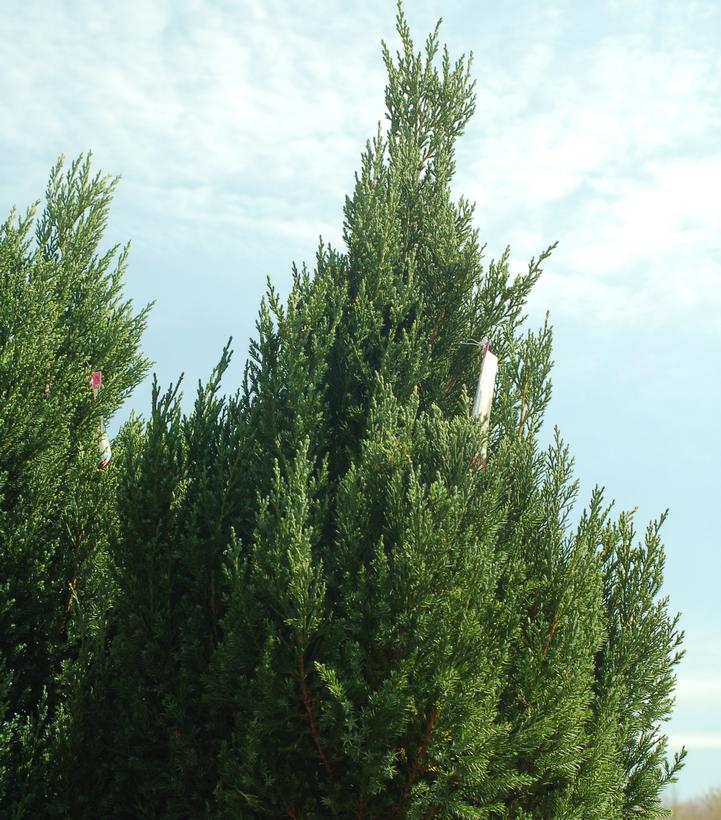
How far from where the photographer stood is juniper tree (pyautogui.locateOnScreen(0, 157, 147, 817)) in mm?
9047

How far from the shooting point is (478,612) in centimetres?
690

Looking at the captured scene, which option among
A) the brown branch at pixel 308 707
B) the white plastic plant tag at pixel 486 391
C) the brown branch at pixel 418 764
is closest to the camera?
the brown branch at pixel 418 764

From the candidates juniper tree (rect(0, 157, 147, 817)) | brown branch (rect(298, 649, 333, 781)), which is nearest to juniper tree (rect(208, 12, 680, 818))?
brown branch (rect(298, 649, 333, 781))

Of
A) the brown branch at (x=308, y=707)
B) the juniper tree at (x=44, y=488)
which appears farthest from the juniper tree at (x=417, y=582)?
the juniper tree at (x=44, y=488)

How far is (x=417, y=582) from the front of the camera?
6684 mm

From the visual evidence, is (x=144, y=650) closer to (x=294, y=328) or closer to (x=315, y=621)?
(x=315, y=621)

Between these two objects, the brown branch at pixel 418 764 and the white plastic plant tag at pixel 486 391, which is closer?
the brown branch at pixel 418 764

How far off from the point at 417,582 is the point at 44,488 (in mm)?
5066

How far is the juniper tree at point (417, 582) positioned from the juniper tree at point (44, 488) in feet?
8.06

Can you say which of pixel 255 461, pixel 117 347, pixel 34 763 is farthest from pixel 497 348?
pixel 34 763

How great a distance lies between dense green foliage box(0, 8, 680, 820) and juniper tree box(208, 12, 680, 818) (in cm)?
3

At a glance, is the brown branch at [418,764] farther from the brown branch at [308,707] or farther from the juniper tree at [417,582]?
the brown branch at [308,707]

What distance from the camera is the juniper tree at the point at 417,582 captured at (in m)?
6.66

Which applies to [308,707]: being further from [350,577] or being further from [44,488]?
[44,488]
